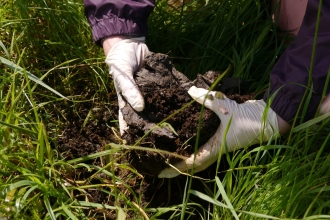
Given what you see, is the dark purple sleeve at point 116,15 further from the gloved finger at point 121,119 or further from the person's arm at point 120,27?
the gloved finger at point 121,119

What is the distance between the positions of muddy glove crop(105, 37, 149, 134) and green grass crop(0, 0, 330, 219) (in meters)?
0.14

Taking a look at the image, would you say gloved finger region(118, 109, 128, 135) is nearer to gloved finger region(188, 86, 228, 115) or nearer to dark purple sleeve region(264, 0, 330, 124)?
gloved finger region(188, 86, 228, 115)

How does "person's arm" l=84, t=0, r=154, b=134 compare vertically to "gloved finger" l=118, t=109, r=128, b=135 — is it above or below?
above

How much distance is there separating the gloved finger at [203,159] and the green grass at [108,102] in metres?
0.07

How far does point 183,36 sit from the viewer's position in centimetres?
234

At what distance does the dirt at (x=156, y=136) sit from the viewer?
1.75 m

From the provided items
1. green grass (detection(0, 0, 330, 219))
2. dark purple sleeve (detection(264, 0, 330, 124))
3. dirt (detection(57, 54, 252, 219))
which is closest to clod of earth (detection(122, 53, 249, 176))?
dirt (detection(57, 54, 252, 219))

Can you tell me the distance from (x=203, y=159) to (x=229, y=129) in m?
0.16

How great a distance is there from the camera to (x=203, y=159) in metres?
1.76

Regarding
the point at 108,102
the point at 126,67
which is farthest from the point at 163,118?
the point at 108,102

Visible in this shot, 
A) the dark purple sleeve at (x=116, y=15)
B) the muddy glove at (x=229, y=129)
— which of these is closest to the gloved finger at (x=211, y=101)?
the muddy glove at (x=229, y=129)

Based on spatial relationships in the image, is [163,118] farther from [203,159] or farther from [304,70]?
[304,70]

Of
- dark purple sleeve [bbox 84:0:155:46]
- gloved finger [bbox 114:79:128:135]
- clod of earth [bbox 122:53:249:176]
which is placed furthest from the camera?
dark purple sleeve [bbox 84:0:155:46]

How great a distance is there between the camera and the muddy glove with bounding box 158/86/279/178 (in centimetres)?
176
